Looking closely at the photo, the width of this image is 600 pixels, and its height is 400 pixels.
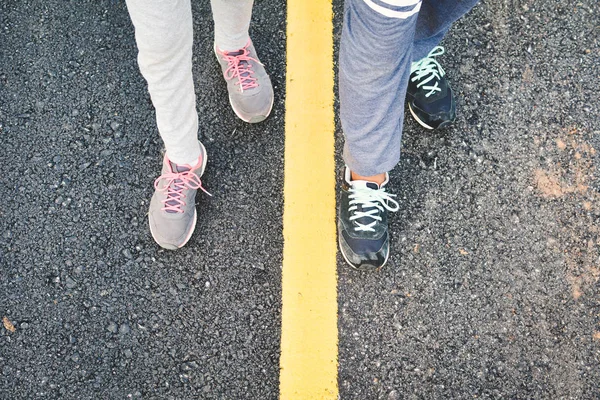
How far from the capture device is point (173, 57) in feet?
4.50

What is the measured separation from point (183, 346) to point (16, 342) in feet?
1.79

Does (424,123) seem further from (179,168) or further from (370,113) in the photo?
(179,168)

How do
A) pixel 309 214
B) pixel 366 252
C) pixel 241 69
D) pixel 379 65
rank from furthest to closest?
pixel 241 69, pixel 309 214, pixel 366 252, pixel 379 65

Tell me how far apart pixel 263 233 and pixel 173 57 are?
2.46ft

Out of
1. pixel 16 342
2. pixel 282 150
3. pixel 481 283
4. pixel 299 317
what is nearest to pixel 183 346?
pixel 299 317

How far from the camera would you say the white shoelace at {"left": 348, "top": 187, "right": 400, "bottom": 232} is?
1.86 meters

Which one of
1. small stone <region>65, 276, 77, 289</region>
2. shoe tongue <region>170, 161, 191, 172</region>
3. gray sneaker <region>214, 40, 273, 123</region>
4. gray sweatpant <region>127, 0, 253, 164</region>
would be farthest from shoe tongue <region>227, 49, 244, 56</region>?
small stone <region>65, 276, 77, 289</region>

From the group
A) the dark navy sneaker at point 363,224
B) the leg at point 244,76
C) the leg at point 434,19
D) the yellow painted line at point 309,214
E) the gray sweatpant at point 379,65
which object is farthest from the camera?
the leg at point 244,76

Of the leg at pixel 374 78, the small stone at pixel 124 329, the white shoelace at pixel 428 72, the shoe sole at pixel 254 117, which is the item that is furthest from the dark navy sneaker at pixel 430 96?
the small stone at pixel 124 329

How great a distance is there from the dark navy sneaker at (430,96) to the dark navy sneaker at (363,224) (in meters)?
0.36

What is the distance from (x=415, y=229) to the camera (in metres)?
1.93

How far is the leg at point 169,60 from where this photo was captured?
1259 millimetres

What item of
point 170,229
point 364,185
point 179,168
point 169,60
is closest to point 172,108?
point 169,60

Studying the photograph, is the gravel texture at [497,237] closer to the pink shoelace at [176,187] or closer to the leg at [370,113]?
the leg at [370,113]
